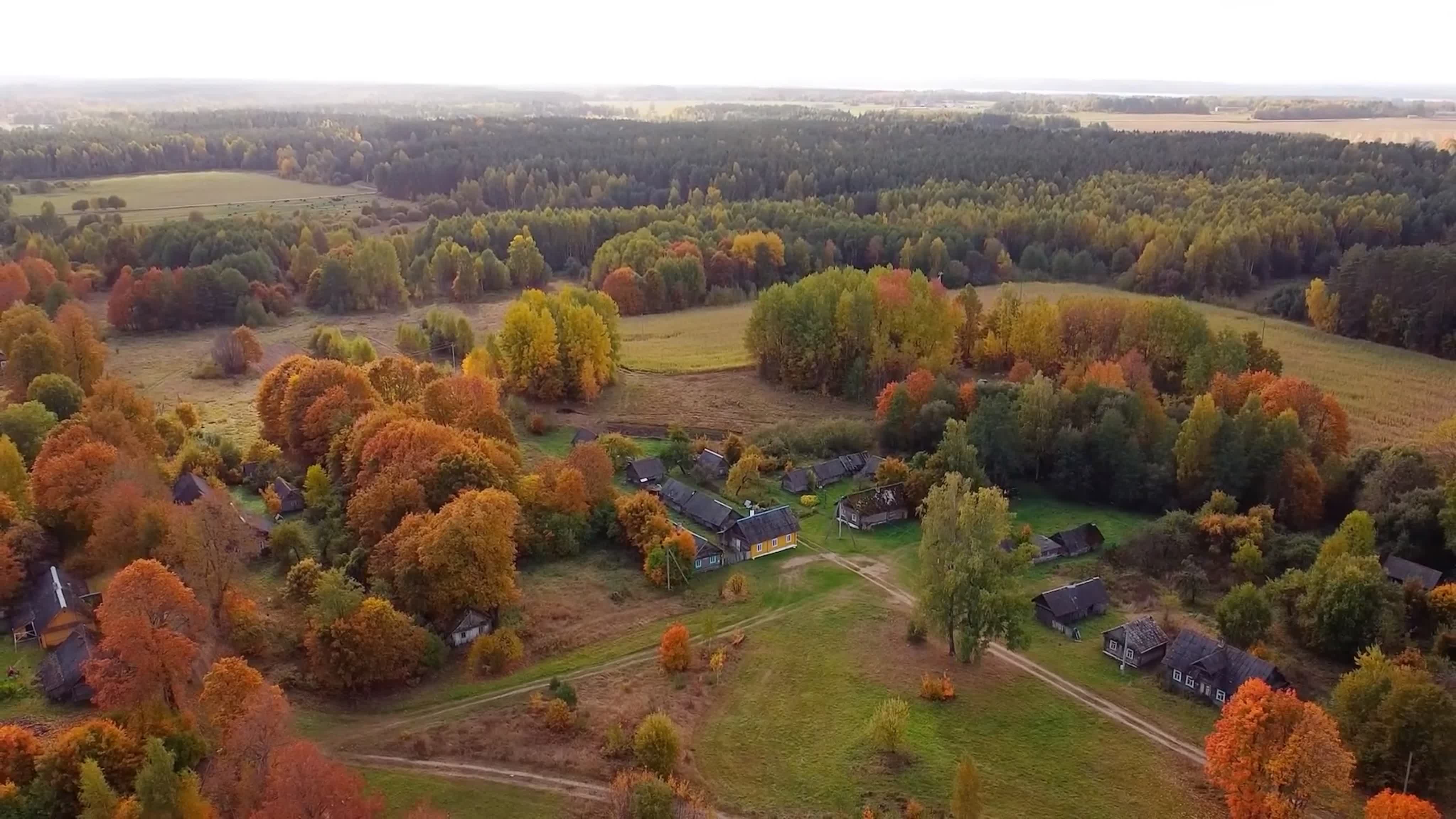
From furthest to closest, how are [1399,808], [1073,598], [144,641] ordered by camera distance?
[1073,598] < [144,641] < [1399,808]

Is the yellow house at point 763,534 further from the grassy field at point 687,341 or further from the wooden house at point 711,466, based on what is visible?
the grassy field at point 687,341

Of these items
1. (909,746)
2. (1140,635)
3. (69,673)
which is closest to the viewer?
(909,746)

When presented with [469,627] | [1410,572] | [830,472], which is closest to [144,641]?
[469,627]

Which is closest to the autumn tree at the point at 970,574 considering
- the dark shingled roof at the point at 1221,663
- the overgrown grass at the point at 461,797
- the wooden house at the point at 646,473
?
the dark shingled roof at the point at 1221,663

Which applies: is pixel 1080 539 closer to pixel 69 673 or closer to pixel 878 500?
pixel 878 500

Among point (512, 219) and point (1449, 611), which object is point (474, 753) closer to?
point (1449, 611)

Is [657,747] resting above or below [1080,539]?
above

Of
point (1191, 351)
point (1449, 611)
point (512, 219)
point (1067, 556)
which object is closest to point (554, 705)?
point (1067, 556)
